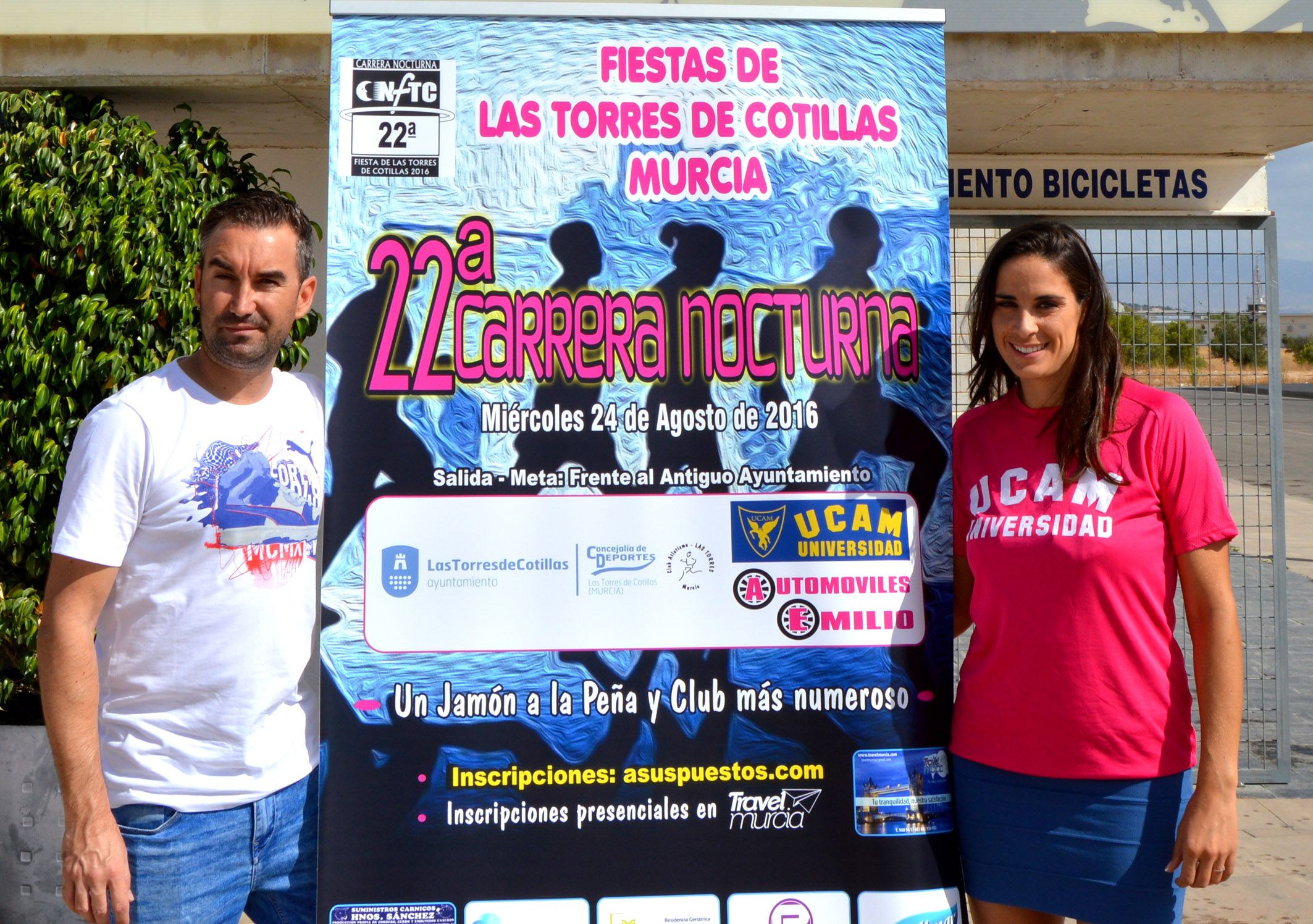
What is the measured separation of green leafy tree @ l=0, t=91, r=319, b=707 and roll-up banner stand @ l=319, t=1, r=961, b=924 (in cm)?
157

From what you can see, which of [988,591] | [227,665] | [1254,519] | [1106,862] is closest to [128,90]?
[227,665]

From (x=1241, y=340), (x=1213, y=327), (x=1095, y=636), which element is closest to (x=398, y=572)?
(x=1095, y=636)

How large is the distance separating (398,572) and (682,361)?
732 millimetres

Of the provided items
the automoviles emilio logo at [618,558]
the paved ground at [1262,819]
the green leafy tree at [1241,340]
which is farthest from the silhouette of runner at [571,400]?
the green leafy tree at [1241,340]

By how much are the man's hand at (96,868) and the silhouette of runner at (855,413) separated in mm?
1466

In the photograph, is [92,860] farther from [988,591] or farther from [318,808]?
[988,591]

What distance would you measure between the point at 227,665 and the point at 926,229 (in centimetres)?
167

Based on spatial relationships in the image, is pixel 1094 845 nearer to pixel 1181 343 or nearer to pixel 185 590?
pixel 185 590

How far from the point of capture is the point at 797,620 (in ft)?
7.02

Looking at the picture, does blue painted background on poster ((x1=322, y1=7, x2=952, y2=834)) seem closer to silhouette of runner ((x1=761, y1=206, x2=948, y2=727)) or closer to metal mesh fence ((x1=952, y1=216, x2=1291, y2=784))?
silhouette of runner ((x1=761, y1=206, x2=948, y2=727))

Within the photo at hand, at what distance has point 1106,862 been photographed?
1.94 m

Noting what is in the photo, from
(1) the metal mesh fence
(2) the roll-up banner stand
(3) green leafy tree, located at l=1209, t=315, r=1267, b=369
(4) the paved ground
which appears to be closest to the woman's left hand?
(2) the roll-up banner stand

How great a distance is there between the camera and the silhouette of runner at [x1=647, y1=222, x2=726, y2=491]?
213 cm

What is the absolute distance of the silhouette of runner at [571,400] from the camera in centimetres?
211
